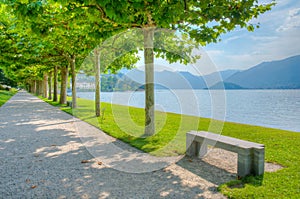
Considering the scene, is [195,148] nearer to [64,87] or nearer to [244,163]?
[244,163]

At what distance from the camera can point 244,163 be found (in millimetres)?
4418

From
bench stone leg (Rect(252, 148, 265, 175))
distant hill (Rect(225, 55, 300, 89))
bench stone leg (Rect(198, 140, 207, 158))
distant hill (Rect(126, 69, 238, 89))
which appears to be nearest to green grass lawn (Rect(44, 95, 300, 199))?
bench stone leg (Rect(252, 148, 265, 175))

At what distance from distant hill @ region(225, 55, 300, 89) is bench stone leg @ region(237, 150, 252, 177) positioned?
5256cm

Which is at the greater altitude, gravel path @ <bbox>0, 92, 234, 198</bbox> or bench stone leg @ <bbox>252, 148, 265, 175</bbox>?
bench stone leg @ <bbox>252, 148, 265, 175</bbox>

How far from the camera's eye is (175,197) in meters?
3.69

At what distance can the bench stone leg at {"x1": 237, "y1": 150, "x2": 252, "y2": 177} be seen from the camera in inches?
174

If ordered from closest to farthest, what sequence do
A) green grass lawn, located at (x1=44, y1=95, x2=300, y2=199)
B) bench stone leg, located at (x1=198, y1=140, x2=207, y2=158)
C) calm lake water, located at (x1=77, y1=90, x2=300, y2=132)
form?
green grass lawn, located at (x1=44, y1=95, x2=300, y2=199) < bench stone leg, located at (x1=198, y1=140, x2=207, y2=158) < calm lake water, located at (x1=77, y1=90, x2=300, y2=132)

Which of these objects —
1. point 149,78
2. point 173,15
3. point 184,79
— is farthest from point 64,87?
point 173,15

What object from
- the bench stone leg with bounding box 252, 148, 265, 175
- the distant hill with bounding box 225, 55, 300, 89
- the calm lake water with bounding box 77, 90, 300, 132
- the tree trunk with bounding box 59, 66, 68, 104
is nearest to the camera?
the bench stone leg with bounding box 252, 148, 265, 175

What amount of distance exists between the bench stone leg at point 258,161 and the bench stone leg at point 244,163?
0.29 feet

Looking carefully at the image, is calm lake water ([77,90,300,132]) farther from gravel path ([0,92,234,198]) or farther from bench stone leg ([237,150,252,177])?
gravel path ([0,92,234,198])

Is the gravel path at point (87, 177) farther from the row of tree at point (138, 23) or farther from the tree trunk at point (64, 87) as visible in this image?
the tree trunk at point (64, 87)

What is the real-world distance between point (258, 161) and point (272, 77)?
70.3 m

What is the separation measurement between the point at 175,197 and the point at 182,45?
7.23 meters
